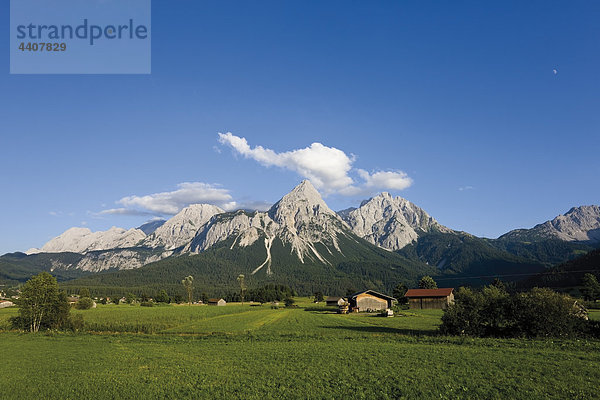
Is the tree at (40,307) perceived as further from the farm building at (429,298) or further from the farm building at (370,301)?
the farm building at (429,298)

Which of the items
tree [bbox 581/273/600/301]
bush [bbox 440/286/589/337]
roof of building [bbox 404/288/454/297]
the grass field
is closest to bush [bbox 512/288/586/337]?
bush [bbox 440/286/589/337]

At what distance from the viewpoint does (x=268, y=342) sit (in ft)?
137

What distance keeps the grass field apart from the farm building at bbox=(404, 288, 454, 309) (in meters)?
77.0

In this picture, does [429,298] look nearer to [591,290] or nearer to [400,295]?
[400,295]

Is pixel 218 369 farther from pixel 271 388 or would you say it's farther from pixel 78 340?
pixel 78 340

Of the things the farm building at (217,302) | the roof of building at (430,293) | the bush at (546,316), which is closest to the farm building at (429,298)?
the roof of building at (430,293)

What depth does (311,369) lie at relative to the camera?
26141 mm

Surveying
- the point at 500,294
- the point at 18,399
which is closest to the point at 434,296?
the point at 500,294

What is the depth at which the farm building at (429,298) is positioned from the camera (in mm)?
111188

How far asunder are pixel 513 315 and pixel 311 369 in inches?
1094

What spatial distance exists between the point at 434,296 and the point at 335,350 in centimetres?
8831

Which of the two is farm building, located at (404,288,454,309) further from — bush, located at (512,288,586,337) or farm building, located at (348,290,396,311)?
bush, located at (512,288,586,337)

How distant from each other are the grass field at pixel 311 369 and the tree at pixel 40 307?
18.0 m

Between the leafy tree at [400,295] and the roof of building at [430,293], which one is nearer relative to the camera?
the roof of building at [430,293]
